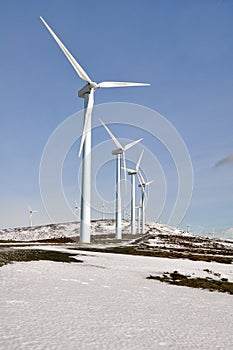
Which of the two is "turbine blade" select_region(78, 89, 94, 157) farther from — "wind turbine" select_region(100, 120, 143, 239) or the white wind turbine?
"wind turbine" select_region(100, 120, 143, 239)

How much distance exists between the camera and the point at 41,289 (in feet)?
49.6

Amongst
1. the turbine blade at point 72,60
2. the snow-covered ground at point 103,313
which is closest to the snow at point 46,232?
the turbine blade at point 72,60

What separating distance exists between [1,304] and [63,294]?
112 inches

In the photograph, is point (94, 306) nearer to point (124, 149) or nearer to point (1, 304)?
point (1, 304)

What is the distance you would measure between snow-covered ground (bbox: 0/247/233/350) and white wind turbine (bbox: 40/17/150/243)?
105 ft

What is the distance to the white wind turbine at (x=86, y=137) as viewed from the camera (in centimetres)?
5284

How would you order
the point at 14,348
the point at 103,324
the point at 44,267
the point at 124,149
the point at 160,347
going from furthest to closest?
the point at 124,149 → the point at 44,267 → the point at 103,324 → the point at 160,347 → the point at 14,348

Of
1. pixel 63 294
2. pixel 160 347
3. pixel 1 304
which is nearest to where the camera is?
pixel 160 347

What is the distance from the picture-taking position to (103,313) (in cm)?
1181

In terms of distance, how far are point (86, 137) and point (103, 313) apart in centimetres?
4471

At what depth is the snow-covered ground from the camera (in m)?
8.91

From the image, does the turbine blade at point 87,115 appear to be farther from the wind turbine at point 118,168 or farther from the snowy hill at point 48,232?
the snowy hill at point 48,232

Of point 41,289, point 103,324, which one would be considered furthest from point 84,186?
point 103,324

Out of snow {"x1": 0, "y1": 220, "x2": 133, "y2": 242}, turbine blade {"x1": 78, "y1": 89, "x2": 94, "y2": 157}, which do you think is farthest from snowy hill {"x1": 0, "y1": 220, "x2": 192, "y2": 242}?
turbine blade {"x1": 78, "y1": 89, "x2": 94, "y2": 157}
